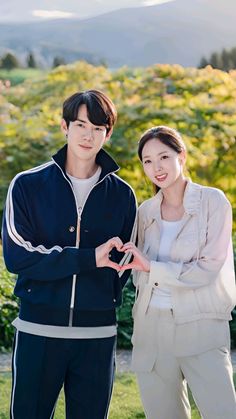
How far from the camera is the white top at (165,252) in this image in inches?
118

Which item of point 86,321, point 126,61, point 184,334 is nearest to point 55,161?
point 86,321

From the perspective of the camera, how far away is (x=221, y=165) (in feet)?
27.9

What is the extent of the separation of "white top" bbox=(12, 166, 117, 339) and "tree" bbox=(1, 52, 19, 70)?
6.87m

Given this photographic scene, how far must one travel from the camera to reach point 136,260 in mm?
2957

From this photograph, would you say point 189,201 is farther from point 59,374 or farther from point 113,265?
point 59,374

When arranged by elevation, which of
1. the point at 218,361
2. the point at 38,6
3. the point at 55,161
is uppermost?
the point at 38,6

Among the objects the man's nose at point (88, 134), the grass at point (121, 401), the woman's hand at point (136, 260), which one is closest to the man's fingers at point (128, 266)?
the woman's hand at point (136, 260)

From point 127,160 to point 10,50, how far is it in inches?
109

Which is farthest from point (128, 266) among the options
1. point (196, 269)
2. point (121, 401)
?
point (121, 401)

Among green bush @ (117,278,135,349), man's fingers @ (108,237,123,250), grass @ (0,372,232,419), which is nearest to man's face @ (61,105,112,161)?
man's fingers @ (108,237,123,250)

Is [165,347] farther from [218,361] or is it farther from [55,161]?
[55,161]

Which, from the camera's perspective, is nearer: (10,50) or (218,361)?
(218,361)

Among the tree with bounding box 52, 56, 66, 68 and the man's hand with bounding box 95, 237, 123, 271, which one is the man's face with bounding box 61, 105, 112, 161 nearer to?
the man's hand with bounding box 95, 237, 123, 271

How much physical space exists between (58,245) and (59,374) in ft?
1.55
